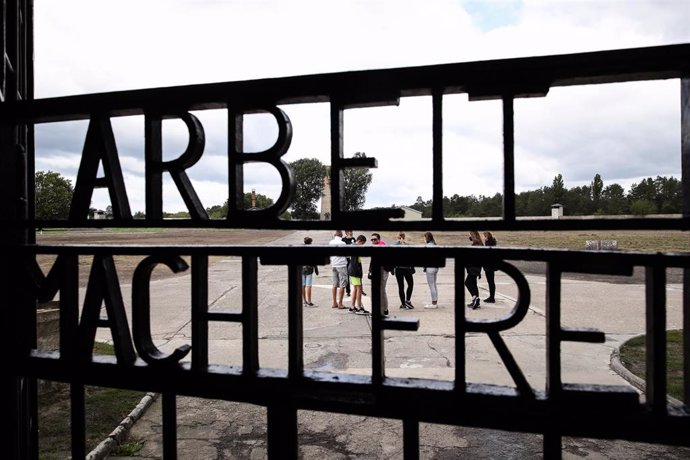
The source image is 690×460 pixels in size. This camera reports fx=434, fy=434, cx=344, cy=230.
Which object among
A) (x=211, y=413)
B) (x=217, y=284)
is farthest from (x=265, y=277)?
(x=211, y=413)

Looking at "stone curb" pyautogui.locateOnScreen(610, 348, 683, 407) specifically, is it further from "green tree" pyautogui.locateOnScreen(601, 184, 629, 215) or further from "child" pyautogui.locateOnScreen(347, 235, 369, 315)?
"green tree" pyautogui.locateOnScreen(601, 184, 629, 215)

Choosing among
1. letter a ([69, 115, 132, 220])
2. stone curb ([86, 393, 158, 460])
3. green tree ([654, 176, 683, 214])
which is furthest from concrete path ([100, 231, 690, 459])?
letter a ([69, 115, 132, 220])

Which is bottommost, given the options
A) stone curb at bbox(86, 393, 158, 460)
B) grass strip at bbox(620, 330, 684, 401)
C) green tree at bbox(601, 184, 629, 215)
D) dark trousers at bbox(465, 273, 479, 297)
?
stone curb at bbox(86, 393, 158, 460)

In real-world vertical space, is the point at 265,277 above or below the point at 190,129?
below

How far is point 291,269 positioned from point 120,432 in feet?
10.4

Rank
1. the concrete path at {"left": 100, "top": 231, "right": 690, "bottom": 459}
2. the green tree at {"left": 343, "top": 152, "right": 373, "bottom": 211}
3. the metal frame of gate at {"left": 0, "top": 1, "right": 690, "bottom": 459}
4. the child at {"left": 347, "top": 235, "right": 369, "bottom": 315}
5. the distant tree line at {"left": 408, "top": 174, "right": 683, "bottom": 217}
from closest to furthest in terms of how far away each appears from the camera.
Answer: the metal frame of gate at {"left": 0, "top": 1, "right": 690, "bottom": 459} → the green tree at {"left": 343, "top": 152, "right": 373, "bottom": 211} → the concrete path at {"left": 100, "top": 231, "right": 690, "bottom": 459} → the child at {"left": 347, "top": 235, "right": 369, "bottom": 315} → the distant tree line at {"left": 408, "top": 174, "right": 683, "bottom": 217}

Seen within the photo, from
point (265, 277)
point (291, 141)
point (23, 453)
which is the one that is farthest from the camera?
point (265, 277)

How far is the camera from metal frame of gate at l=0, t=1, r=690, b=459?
155 centimetres

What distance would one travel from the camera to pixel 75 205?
83.3 inches

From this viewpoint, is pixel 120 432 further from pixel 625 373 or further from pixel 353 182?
pixel 625 373

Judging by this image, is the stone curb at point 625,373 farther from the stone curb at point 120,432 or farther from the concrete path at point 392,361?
the stone curb at point 120,432

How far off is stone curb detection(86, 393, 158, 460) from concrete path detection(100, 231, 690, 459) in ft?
0.24

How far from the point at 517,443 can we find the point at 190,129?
12.3ft

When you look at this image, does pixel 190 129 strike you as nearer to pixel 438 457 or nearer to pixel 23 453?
pixel 23 453
